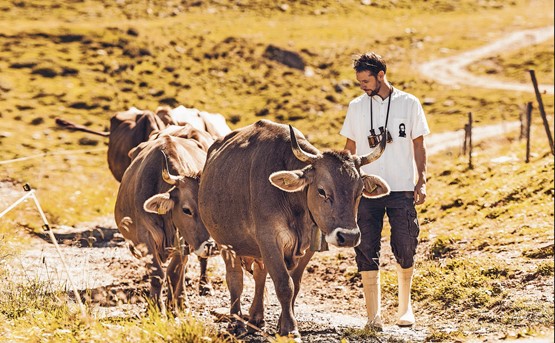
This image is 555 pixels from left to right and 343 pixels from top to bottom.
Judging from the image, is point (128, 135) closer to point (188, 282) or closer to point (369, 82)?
point (188, 282)

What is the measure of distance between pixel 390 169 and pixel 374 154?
727 mm

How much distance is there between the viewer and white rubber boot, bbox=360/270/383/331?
31.7ft

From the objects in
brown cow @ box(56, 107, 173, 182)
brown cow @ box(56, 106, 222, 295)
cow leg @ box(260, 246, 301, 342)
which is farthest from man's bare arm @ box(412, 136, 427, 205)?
brown cow @ box(56, 107, 173, 182)

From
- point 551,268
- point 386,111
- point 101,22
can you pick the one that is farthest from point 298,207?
point 101,22

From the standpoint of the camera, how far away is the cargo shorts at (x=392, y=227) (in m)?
9.71

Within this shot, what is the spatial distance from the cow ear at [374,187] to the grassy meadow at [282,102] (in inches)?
54.8

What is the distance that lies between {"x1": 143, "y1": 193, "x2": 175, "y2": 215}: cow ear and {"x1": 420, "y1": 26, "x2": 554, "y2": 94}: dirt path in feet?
108

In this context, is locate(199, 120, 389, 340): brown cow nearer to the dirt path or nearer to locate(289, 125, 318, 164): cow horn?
locate(289, 125, 318, 164): cow horn

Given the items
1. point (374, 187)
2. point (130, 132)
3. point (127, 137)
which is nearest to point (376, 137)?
point (374, 187)

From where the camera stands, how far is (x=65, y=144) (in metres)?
33.7

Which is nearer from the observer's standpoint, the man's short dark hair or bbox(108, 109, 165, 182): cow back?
the man's short dark hair

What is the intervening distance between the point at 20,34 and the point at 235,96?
42.6 ft

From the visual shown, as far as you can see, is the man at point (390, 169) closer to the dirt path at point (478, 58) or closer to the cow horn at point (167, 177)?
the cow horn at point (167, 177)

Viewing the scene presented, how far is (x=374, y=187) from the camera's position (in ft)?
30.3
